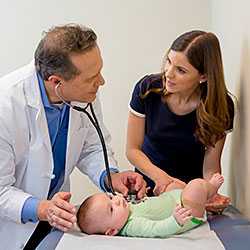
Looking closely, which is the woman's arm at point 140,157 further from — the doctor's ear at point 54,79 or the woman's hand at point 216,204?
the doctor's ear at point 54,79

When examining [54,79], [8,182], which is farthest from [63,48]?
[8,182]

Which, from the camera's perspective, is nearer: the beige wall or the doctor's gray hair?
the doctor's gray hair

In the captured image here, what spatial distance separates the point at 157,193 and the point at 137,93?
411mm

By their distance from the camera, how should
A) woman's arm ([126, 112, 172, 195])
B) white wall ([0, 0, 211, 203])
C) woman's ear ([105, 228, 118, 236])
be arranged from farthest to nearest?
white wall ([0, 0, 211, 203]) → woman's arm ([126, 112, 172, 195]) → woman's ear ([105, 228, 118, 236])

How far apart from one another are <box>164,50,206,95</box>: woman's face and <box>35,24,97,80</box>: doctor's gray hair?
1.29 ft

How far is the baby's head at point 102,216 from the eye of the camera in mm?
1450

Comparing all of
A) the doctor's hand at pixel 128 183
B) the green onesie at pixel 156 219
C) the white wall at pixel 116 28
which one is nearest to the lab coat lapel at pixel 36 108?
the doctor's hand at pixel 128 183

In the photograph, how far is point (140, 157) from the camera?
1941 mm

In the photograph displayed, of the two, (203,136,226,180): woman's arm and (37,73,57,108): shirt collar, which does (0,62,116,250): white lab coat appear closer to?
(37,73,57,108): shirt collar

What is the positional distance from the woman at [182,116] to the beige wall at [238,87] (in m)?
0.08

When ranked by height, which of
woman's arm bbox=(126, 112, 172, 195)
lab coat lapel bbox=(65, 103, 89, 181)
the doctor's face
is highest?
the doctor's face

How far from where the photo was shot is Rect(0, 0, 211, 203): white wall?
2686 mm

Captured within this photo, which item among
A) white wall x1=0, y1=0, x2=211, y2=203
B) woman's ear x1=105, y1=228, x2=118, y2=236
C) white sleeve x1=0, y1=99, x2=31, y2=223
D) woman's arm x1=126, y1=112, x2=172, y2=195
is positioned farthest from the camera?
white wall x1=0, y1=0, x2=211, y2=203

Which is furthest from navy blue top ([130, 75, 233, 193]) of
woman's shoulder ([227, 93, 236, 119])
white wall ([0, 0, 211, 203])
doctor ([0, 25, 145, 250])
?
white wall ([0, 0, 211, 203])
